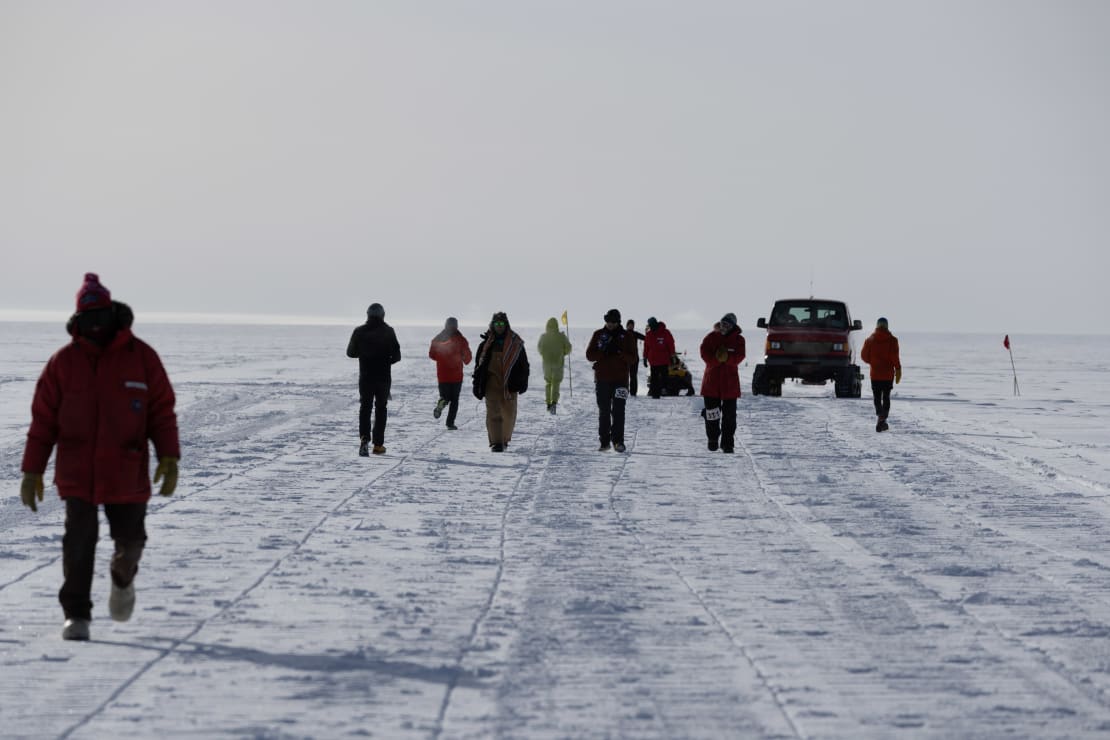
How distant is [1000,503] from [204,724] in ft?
27.2

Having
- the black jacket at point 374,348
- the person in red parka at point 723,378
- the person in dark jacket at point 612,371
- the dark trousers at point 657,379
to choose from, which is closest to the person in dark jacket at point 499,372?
the person in dark jacket at point 612,371

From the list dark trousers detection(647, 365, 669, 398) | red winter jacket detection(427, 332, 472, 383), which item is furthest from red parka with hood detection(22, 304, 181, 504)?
dark trousers detection(647, 365, 669, 398)

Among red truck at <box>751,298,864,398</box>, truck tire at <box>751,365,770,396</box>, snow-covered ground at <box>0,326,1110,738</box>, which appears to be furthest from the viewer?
truck tire at <box>751,365,770,396</box>

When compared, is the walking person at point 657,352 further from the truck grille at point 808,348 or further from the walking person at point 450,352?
the walking person at point 450,352

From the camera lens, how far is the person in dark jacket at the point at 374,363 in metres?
14.8

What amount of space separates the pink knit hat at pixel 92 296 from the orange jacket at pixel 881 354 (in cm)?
1383

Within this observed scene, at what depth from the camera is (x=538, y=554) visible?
8.41 metres

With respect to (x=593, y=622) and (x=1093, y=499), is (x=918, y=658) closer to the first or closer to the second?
(x=593, y=622)

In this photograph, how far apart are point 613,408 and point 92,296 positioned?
10278mm

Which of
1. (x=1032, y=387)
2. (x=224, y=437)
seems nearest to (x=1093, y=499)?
(x=224, y=437)

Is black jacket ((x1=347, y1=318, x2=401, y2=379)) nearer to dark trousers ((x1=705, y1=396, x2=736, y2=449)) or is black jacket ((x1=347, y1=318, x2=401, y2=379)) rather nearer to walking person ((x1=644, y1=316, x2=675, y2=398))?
dark trousers ((x1=705, y1=396, x2=736, y2=449))

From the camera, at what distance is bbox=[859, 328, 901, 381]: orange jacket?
18.5m

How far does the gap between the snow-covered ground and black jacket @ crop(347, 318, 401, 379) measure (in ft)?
3.12

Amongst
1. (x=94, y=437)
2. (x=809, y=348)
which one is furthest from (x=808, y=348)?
(x=94, y=437)
